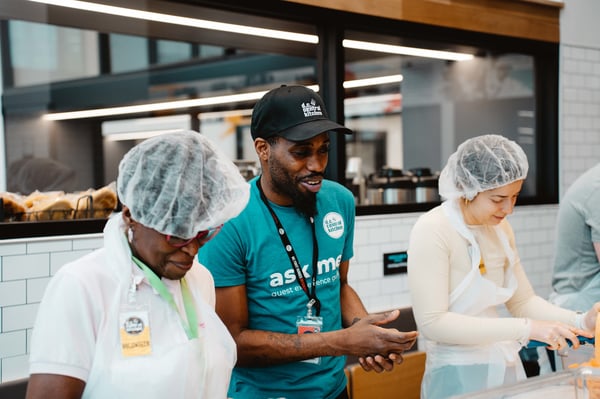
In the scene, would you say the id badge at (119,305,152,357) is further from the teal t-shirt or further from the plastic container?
the plastic container

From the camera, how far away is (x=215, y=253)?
1845 millimetres

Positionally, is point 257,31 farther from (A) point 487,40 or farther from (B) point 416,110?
(B) point 416,110

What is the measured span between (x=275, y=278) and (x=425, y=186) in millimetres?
3112

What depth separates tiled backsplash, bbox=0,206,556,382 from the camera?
297 cm

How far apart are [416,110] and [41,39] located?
12.8 feet

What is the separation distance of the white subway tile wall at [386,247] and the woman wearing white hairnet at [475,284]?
1.67 meters

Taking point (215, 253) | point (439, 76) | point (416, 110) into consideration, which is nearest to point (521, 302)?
point (215, 253)

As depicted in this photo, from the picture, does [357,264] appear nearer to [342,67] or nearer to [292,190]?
[342,67]

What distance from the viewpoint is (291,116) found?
1.86 metres

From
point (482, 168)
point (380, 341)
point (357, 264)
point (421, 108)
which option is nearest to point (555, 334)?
point (482, 168)

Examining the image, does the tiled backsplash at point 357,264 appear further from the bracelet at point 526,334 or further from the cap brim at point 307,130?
the bracelet at point 526,334

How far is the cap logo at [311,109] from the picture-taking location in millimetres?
1873

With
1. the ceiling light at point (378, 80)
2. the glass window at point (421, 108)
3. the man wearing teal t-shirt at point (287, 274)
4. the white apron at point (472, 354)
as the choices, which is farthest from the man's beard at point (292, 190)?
the ceiling light at point (378, 80)

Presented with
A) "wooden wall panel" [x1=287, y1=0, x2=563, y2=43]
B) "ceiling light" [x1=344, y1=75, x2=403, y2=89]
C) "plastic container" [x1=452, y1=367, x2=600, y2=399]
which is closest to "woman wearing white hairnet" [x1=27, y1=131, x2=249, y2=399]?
"plastic container" [x1=452, y1=367, x2=600, y2=399]
